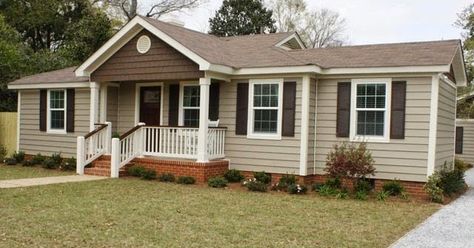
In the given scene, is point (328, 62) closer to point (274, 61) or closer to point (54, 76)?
point (274, 61)

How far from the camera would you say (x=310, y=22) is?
1807 inches

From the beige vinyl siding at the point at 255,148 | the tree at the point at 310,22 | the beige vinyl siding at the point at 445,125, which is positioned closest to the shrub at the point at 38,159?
the beige vinyl siding at the point at 255,148

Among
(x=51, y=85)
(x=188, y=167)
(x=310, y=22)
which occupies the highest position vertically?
(x=310, y=22)

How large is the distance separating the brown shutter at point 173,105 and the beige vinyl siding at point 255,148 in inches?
62.4

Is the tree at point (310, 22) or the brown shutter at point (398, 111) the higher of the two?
the tree at point (310, 22)

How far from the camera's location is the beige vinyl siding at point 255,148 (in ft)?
42.3

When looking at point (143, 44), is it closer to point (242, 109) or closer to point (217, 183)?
point (242, 109)

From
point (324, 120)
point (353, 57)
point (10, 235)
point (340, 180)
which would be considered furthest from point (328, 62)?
point (10, 235)

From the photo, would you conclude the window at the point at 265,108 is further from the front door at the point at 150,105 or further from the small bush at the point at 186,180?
the front door at the point at 150,105

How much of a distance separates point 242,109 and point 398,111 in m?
4.06

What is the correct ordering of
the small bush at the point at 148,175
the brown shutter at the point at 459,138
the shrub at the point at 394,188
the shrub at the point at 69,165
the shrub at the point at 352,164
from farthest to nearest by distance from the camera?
the brown shutter at the point at 459,138
the shrub at the point at 69,165
the small bush at the point at 148,175
the shrub at the point at 394,188
the shrub at the point at 352,164

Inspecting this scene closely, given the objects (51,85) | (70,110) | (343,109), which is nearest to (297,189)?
(343,109)

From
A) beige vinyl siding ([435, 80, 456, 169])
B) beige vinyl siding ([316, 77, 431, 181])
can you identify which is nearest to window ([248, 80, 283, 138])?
beige vinyl siding ([316, 77, 431, 181])

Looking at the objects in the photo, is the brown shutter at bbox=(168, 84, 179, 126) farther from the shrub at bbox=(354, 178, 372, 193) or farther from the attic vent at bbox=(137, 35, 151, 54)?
the shrub at bbox=(354, 178, 372, 193)
